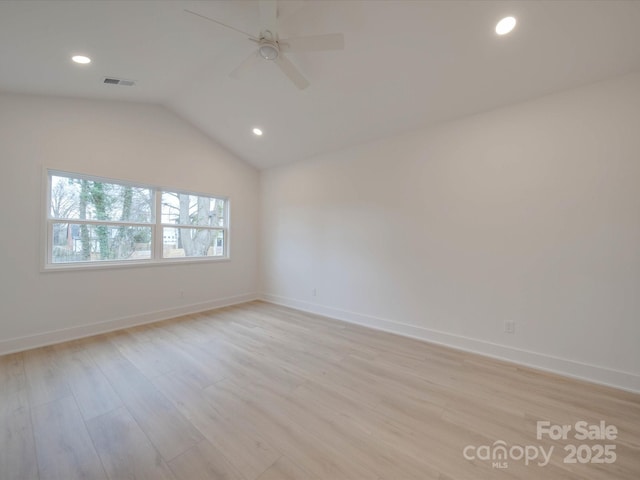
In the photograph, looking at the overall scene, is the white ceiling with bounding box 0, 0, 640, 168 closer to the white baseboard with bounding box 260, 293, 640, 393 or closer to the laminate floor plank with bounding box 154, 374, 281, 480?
the white baseboard with bounding box 260, 293, 640, 393

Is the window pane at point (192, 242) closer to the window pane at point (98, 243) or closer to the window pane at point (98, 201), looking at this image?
the window pane at point (98, 243)

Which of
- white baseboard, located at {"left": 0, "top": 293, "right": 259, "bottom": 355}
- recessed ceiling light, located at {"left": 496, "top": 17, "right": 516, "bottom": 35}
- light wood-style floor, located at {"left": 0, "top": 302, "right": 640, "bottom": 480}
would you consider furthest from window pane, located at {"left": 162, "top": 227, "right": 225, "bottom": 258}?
recessed ceiling light, located at {"left": 496, "top": 17, "right": 516, "bottom": 35}

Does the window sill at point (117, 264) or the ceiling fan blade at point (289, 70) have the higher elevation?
the ceiling fan blade at point (289, 70)

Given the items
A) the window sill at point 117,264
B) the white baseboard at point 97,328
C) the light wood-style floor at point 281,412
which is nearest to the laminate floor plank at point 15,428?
the light wood-style floor at point 281,412

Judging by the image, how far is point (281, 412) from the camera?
1860mm

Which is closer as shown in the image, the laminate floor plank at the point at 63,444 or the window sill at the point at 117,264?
the laminate floor plank at the point at 63,444

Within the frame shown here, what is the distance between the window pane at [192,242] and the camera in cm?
412

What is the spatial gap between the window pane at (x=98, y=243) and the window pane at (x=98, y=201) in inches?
5.4

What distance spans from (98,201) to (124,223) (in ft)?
1.31

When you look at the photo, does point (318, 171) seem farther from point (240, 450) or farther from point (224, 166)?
point (240, 450)

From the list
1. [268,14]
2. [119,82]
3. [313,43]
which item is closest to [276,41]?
[268,14]

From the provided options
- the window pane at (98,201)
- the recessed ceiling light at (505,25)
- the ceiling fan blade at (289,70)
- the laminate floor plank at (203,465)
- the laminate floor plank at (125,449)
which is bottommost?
the laminate floor plank at (125,449)

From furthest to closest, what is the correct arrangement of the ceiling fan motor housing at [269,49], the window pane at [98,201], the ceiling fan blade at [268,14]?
the window pane at [98,201]
the ceiling fan motor housing at [269,49]
the ceiling fan blade at [268,14]

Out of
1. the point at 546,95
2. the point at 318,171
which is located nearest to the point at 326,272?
the point at 318,171
